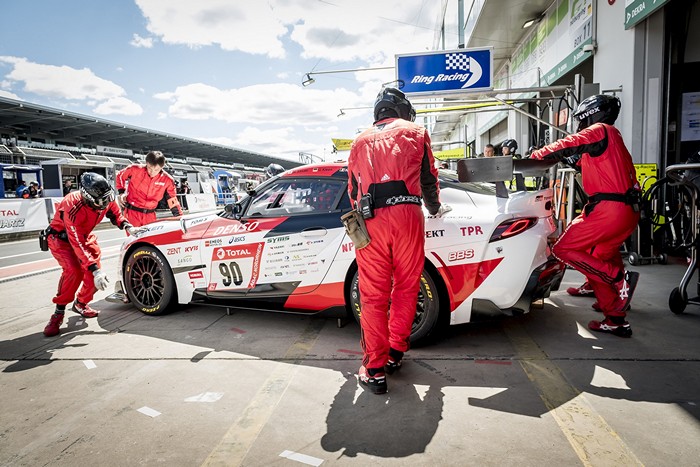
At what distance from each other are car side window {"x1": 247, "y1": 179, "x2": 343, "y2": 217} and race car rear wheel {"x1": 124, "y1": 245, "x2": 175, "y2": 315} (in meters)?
1.09

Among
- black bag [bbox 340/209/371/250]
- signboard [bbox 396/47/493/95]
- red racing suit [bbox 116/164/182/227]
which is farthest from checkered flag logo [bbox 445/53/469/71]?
black bag [bbox 340/209/371/250]

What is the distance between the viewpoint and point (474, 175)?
325 centimetres

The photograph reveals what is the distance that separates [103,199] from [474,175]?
339 centimetres

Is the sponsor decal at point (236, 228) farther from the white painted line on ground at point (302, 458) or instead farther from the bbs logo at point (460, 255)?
the white painted line on ground at point (302, 458)

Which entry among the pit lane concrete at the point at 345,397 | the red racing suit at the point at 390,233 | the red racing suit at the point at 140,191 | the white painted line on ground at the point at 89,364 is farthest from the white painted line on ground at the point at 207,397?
the red racing suit at the point at 140,191

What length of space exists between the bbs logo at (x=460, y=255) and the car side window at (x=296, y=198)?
1.06 m

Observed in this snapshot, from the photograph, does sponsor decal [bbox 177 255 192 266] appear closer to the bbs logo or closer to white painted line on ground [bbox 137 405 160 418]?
white painted line on ground [bbox 137 405 160 418]

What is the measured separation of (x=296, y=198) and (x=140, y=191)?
3.05 metres

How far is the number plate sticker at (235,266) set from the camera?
384 centimetres

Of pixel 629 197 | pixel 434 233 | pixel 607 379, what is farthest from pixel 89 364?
pixel 629 197

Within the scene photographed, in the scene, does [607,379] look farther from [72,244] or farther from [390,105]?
[72,244]

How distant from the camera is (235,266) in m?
3.95

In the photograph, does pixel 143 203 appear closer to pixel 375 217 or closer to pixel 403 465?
pixel 375 217

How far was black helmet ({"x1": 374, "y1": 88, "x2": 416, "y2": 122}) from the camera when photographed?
294 cm
